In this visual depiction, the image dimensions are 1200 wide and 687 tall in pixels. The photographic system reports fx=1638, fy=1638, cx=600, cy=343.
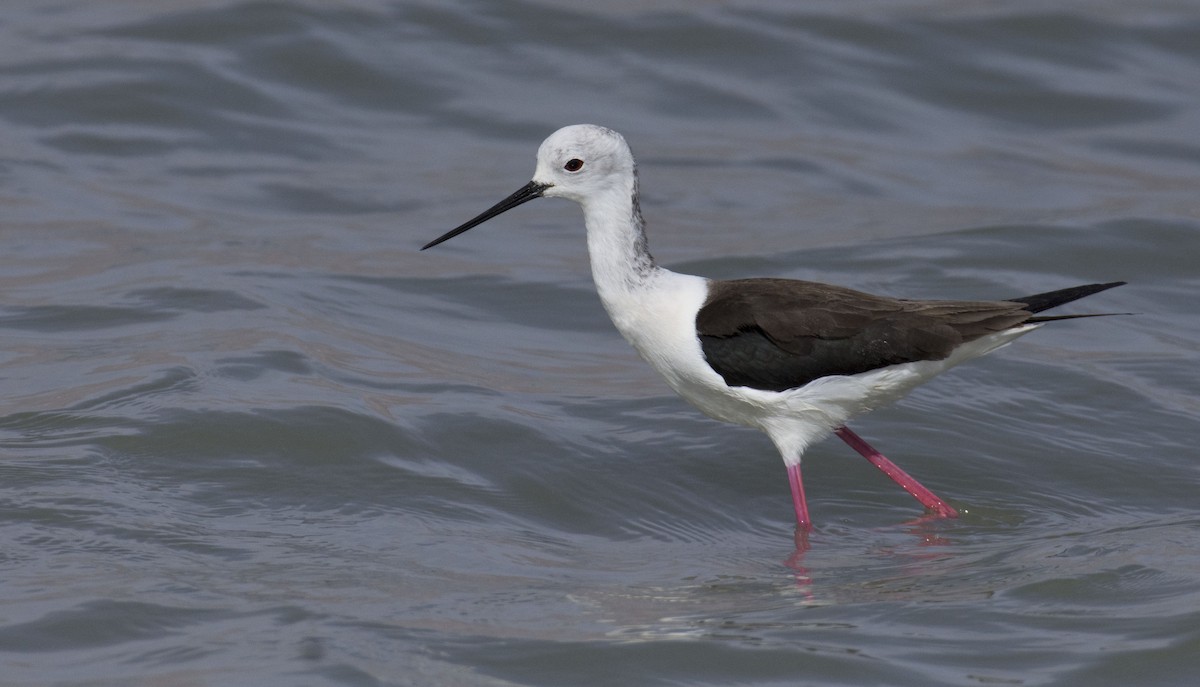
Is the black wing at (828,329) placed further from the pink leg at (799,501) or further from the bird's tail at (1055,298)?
the pink leg at (799,501)

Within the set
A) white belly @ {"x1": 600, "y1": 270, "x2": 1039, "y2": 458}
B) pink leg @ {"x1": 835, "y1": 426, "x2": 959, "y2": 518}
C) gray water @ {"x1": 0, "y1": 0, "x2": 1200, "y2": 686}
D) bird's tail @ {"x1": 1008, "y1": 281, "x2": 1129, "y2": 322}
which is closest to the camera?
gray water @ {"x1": 0, "y1": 0, "x2": 1200, "y2": 686}

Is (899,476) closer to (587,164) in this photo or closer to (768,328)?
(768,328)

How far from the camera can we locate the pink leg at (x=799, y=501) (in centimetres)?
730

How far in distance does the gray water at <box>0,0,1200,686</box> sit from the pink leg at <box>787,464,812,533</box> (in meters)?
0.08

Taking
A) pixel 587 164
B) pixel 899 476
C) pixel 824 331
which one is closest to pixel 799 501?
pixel 899 476

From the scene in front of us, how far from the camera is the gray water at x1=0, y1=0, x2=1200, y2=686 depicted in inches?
229

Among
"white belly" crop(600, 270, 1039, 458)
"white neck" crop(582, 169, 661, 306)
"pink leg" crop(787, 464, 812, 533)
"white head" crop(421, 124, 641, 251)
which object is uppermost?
"white head" crop(421, 124, 641, 251)

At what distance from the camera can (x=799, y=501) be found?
7320 mm

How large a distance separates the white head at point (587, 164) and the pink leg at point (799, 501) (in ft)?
4.71

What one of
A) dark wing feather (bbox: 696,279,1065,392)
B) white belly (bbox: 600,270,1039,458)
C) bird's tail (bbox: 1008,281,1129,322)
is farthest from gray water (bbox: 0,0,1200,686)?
bird's tail (bbox: 1008,281,1129,322)

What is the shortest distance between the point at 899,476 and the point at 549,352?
2652 mm

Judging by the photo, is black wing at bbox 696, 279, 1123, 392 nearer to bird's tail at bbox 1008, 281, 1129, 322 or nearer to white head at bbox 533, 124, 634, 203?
bird's tail at bbox 1008, 281, 1129, 322

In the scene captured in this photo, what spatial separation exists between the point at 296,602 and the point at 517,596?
819 millimetres

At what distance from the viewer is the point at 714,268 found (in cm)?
1099
